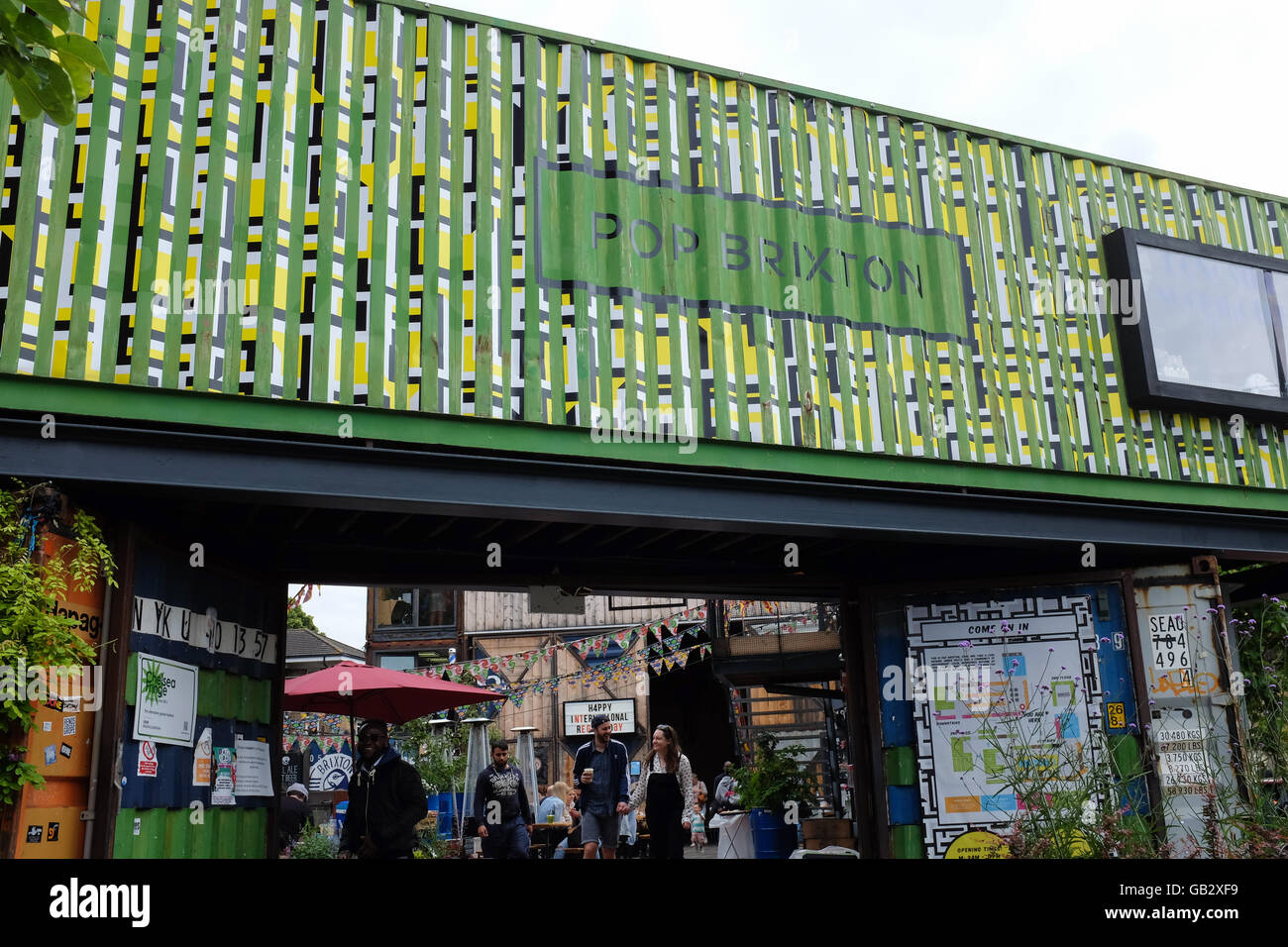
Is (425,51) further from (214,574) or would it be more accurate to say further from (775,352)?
(214,574)

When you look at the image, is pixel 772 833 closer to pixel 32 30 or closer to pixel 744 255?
pixel 744 255

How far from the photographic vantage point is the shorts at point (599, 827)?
9781 mm

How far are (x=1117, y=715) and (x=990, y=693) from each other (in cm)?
98

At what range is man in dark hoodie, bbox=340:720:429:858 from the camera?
823 cm

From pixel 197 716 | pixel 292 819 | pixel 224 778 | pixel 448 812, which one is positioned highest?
pixel 197 716

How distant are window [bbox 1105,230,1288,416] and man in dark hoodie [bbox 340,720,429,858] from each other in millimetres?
6781

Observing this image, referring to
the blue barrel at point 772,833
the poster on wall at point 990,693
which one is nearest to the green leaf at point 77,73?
the poster on wall at point 990,693

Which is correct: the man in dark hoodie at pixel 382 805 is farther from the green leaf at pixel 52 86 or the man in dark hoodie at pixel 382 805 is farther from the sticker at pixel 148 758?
the green leaf at pixel 52 86

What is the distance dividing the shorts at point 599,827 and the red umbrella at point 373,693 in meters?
2.70

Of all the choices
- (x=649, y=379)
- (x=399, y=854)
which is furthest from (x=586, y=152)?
(x=399, y=854)

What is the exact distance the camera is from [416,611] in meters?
24.8

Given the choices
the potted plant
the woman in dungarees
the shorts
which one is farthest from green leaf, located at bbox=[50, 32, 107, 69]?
the potted plant

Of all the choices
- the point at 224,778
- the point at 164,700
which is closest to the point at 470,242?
the point at 164,700

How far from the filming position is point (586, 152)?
7648mm
